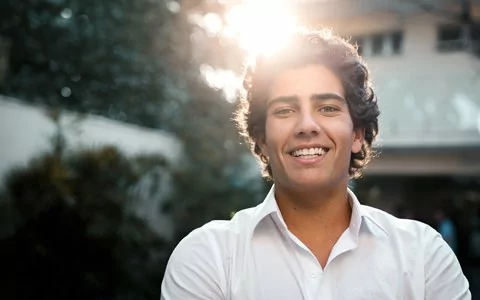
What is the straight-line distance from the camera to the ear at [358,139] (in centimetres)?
175

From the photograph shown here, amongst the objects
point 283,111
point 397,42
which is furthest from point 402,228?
point 397,42

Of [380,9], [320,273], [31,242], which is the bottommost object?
[31,242]

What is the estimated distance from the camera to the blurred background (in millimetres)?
5746

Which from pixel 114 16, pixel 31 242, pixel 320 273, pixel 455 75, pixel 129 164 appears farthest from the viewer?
pixel 455 75

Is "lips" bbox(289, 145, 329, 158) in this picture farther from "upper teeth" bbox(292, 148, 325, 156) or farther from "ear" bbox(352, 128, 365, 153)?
"ear" bbox(352, 128, 365, 153)

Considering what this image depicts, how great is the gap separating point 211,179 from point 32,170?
296cm

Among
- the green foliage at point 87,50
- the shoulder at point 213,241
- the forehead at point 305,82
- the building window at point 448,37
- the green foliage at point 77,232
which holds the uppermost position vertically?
the building window at point 448,37

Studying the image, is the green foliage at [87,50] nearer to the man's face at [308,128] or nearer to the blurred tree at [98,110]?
the blurred tree at [98,110]

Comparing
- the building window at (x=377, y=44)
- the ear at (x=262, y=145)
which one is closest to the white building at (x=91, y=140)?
the ear at (x=262, y=145)

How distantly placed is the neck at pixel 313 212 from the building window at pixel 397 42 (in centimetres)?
1120

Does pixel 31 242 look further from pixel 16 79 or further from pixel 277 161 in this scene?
pixel 277 161

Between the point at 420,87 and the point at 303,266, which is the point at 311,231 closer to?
the point at 303,266

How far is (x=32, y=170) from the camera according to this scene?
5.87 metres

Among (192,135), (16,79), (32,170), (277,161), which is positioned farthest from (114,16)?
(277,161)
